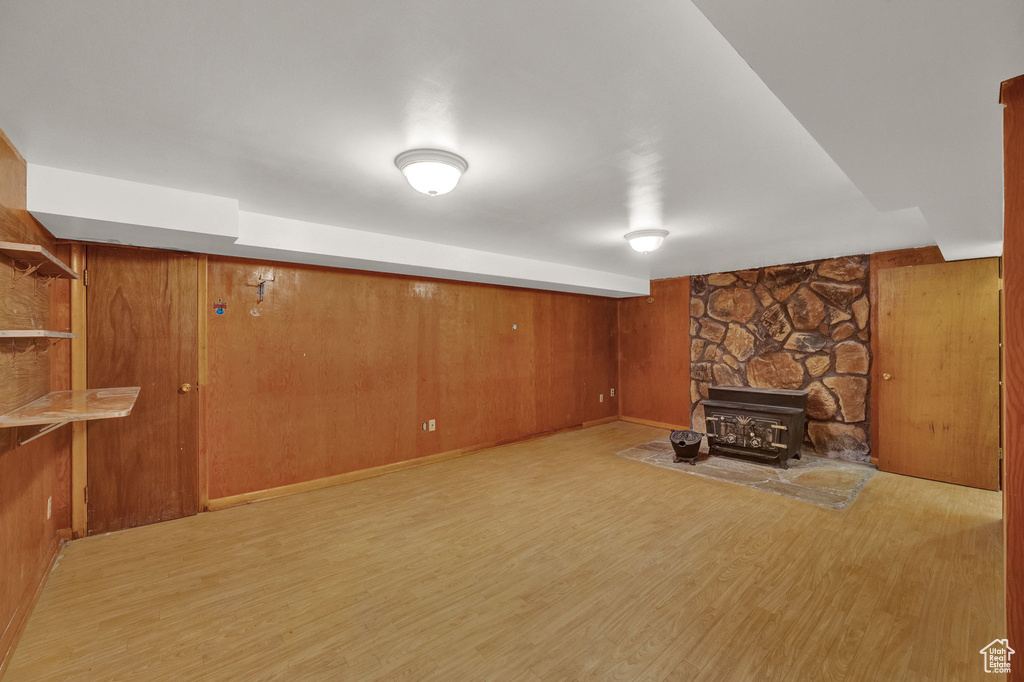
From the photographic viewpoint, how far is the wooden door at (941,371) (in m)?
3.77

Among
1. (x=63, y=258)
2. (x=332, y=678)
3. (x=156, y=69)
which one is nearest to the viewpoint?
(x=156, y=69)

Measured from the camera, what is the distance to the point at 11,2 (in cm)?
115

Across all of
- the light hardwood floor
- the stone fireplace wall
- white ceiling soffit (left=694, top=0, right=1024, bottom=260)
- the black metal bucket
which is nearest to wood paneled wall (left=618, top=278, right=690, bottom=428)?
the stone fireplace wall

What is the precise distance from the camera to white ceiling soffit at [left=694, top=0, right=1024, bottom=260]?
3.12 feet

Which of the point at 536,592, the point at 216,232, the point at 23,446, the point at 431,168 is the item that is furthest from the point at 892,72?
the point at 23,446

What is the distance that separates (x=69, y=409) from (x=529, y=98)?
8.18 ft

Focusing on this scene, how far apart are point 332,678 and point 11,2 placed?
8.13ft

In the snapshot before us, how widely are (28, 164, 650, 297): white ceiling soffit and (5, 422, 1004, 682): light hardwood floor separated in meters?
2.07

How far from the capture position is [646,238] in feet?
11.9

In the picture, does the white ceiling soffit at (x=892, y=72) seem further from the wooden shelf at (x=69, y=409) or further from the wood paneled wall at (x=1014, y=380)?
the wooden shelf at (x=69, y=409)

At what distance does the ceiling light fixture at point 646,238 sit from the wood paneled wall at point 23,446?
149 inches

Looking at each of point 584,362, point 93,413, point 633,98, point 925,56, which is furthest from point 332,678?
point 584,362

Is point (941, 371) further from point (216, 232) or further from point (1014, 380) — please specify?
point (216, 232)

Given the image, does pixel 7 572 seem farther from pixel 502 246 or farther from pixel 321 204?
pixel 502 246
